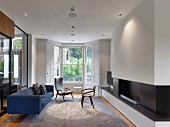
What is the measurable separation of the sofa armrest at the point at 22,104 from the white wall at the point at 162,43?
2990 mm

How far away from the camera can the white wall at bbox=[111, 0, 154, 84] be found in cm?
329

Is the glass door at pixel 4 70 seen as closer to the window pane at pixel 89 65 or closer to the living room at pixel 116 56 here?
the living room at pixel 116 56

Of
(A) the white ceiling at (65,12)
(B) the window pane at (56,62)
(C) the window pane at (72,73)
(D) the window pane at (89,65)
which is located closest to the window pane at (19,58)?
(A) the white ceiling at (65,12)

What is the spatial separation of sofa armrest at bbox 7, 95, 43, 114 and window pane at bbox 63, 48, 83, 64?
18.0ft

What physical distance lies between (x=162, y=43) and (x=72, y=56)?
698 cm

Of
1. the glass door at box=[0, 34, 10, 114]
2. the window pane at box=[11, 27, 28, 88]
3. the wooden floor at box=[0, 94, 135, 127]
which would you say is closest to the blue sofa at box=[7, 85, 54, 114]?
the wooden floor at box=[0, 94, 135, 127]

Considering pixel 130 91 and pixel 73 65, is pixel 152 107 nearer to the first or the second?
pixel 130 91

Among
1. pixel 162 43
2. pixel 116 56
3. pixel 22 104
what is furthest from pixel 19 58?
pixel 162 43

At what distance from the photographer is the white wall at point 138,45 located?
3.29 meters

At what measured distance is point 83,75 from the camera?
955 centimetres

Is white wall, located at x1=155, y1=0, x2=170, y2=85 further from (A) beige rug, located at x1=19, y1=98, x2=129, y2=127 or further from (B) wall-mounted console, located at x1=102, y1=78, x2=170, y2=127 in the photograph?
(A) beige rug, located at x1=19, y1=98, x2=129, y2=127

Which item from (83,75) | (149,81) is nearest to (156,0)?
(149,81)

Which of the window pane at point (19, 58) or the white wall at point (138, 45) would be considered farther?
the window pane at point (19, 58)

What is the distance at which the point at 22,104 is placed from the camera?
4.28 m
